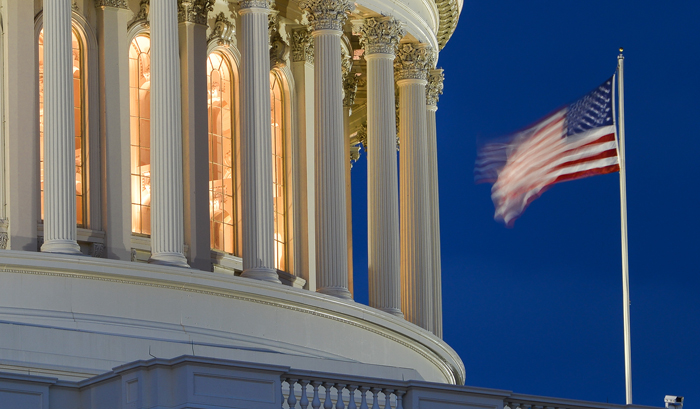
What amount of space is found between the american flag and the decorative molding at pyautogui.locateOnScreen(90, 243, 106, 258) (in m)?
10.3

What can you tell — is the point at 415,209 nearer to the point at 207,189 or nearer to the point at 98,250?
the point at 207,189

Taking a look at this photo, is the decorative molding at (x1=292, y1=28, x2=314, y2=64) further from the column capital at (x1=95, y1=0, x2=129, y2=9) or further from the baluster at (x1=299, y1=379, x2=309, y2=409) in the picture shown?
the baluster at (x1=299, y1=379, x2=309, y2=409)

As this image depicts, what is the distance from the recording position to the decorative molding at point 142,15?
48219 mm

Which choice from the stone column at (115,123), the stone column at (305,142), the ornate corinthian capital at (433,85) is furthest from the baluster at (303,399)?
the ornate corinthian capital at (433,85)

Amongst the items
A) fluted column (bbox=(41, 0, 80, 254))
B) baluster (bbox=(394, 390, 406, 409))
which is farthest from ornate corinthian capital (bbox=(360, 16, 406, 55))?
baluster (bbox=(394, 390, 406, 409))

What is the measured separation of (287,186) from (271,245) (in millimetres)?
6215

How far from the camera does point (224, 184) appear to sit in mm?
50781

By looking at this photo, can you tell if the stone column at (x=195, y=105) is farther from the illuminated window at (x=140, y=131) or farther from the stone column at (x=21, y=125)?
the stone column at (x=21, y=125)

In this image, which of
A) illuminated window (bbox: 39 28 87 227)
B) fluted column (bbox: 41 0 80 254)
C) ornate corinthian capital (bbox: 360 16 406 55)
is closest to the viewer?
fluted column (bbox: 41 0 80 254)

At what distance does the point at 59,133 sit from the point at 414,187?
52.8ft

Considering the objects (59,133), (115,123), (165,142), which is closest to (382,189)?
(115,123)

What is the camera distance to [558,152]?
46.6 metres

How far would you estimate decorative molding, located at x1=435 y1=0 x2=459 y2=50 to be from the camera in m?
58.7

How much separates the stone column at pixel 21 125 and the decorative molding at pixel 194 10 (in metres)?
5.05
